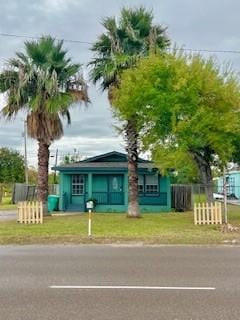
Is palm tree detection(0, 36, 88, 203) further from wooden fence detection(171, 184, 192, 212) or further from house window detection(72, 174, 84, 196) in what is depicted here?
wooden fence detection(171, 184, 192, 212)

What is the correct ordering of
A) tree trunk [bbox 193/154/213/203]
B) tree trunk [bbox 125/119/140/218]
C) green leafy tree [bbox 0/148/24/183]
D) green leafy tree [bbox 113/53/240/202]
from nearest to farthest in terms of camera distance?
green leafy tree [bbox 113/53/240/202] → tree trunk [bbox 193/154/213/203] → tree trunk [bbox 125/119/140/218] → green leafy tree [bbox 0/148/24/183]

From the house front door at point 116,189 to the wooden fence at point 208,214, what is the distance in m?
11.3

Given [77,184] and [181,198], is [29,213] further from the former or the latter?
[181,198]

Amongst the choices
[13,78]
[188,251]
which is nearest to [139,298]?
[188,251]

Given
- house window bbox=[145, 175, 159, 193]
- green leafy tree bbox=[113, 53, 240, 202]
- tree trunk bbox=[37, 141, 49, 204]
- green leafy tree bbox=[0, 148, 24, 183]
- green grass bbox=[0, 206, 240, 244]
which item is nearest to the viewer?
green grass bbox=[0, 206, 240, 244]

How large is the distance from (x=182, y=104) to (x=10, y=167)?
54.5 metres

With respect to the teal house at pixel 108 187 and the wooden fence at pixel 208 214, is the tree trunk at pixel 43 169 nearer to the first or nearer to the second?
the teal house at pixel 108 187

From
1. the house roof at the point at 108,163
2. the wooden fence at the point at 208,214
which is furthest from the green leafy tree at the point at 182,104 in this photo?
the house roof at the point at 108,163

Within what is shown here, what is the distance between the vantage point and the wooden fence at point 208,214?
20.7 metres

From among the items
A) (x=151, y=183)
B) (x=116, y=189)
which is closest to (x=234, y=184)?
(x=151, y=183)

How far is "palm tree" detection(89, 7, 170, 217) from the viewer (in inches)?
964

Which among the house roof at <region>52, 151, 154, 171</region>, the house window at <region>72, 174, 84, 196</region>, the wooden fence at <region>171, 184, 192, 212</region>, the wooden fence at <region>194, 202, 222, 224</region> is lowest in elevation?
the wooden fence at <region>194, 202, 222, 224</region>

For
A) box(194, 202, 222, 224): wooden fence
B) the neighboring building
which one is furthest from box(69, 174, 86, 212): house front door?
the neighboring building

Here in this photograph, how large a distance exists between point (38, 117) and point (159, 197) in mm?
10749
